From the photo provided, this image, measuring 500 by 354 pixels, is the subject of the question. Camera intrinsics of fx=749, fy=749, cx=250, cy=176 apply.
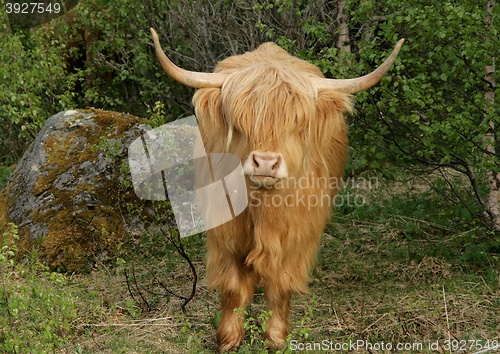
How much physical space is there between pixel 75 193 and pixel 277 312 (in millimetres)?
2326

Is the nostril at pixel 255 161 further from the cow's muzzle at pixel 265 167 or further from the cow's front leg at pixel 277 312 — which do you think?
the cow's front leg at pixel 277 312

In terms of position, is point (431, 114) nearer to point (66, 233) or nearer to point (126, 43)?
point (66, 233)

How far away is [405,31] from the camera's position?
5.72m

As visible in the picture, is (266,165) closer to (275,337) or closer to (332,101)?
(332,101)

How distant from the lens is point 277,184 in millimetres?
4199

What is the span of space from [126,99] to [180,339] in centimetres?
517

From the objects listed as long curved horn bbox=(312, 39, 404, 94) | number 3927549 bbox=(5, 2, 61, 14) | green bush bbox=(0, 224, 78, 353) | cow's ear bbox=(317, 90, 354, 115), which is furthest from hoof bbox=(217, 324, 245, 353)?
number 3927549 bbox=(5, 2, 61, 14)

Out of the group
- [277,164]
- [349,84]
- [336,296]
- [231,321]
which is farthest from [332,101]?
[336,296]

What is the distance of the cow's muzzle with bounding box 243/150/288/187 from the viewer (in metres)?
3.89

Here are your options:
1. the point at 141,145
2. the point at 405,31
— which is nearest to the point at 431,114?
the point at 405,31

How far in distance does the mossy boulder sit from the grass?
7.1 inches

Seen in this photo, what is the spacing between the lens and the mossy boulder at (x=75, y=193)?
5973mm

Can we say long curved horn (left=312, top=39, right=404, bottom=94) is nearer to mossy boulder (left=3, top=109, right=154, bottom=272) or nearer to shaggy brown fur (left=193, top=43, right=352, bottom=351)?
shaggy brown fur (left=193, top=43, right=352, bottom=351)

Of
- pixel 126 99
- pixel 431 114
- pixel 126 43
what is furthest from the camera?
pixel 126 99
